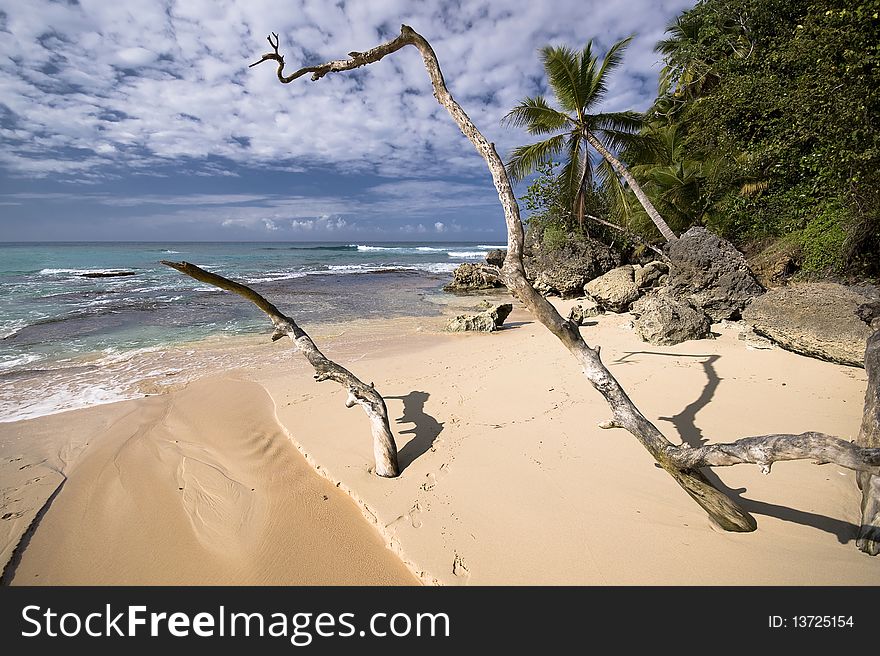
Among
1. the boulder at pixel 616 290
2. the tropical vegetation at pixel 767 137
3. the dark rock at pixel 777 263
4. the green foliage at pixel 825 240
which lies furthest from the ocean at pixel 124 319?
the green foliage at pixel 825 240

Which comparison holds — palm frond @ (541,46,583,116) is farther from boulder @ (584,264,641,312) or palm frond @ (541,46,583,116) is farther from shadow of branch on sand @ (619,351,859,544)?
shadow of branch on sand @ (619,351,859,544)

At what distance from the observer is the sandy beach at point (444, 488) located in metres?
2.55

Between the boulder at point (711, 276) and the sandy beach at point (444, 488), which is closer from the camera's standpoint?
the sandy beach at point (444, 488)

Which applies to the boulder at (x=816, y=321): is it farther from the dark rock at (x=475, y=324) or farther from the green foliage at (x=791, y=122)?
the dark rock at (x=475, y=324)

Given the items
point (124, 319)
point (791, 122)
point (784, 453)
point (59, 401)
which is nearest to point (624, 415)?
point (784, 453)

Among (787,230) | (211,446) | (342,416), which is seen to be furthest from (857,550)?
(787,230)

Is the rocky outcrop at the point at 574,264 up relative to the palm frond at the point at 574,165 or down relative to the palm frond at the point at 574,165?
down

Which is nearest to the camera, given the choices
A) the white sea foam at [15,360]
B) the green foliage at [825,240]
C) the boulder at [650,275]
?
the white sea foam at [15,360]

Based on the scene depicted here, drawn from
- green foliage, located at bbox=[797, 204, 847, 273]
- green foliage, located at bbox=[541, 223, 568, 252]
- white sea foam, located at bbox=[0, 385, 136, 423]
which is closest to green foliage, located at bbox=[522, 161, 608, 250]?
green foliage, located at bbox=[541, 223, 568, 252]

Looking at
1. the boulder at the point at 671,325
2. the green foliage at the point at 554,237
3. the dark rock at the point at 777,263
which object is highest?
the green foliage at the point at 554,237

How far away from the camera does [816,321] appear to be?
547 cm

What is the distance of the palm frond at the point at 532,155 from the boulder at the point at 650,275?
572 cm

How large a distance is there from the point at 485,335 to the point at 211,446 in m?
7.07

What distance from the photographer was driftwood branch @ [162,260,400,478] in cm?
364
